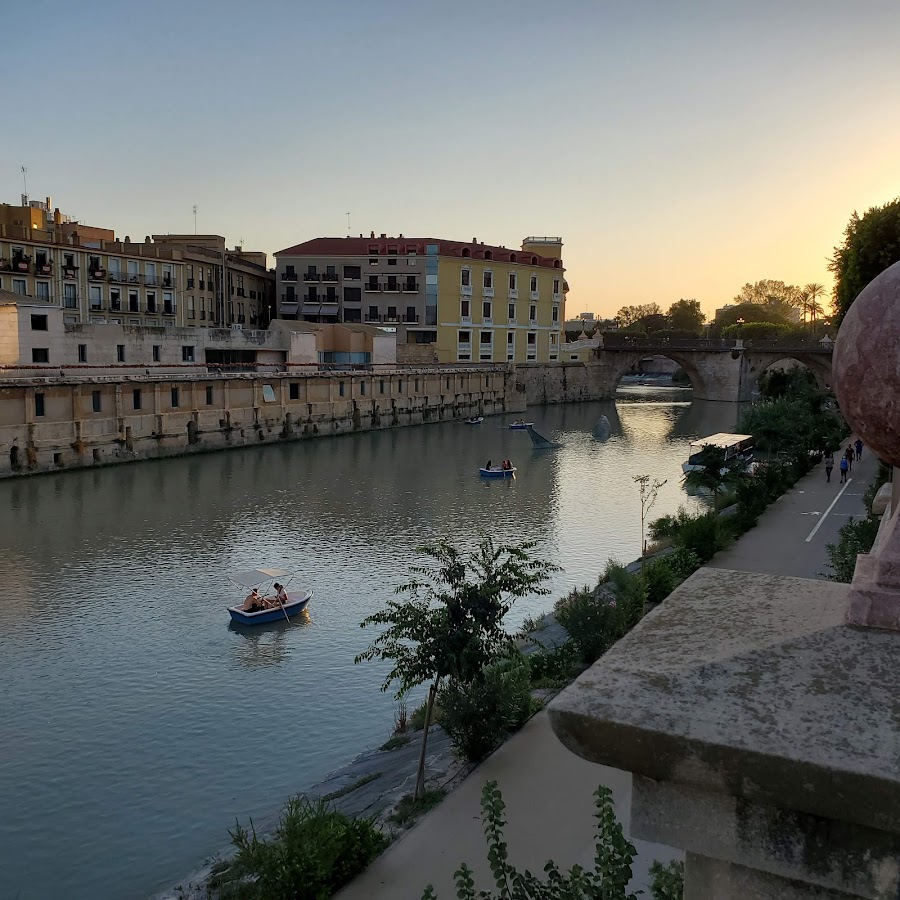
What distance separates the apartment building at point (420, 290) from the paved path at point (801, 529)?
40.2 meters

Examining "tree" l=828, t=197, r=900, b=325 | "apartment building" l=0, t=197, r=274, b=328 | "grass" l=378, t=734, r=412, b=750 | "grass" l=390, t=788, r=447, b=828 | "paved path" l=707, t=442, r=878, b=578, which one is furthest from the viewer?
"apartment building" l=0, t=197, r=274, b=328

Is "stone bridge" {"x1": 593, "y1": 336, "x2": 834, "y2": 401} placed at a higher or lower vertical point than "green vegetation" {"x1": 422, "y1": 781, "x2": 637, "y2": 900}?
higher

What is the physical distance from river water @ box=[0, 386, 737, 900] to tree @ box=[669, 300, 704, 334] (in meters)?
92.1

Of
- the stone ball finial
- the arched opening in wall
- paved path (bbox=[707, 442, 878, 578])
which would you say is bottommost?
paved path (bbox=[707, 442, 878, 578])

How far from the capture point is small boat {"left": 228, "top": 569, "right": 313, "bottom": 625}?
19.6 m

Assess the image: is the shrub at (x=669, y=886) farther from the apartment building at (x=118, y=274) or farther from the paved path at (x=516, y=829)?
the apartment building at (x=118, y=274)

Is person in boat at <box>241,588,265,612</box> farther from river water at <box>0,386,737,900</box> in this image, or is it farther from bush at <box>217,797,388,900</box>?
bush at <box>217,797,388,900</box>

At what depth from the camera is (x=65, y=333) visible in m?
44.2

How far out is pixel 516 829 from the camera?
10203 millimetres

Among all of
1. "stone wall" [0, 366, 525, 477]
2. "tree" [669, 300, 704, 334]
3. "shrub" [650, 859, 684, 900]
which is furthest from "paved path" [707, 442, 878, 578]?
"tree" [669, 300, 704, 334]

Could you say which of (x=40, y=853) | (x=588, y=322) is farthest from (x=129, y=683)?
(x=588, y=322)

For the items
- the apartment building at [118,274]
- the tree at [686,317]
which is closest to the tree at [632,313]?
the tree at [686,317]

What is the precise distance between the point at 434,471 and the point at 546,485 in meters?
6.05

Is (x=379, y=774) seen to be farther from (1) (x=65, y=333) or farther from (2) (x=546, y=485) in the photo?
(1) (x=65, y=333)
